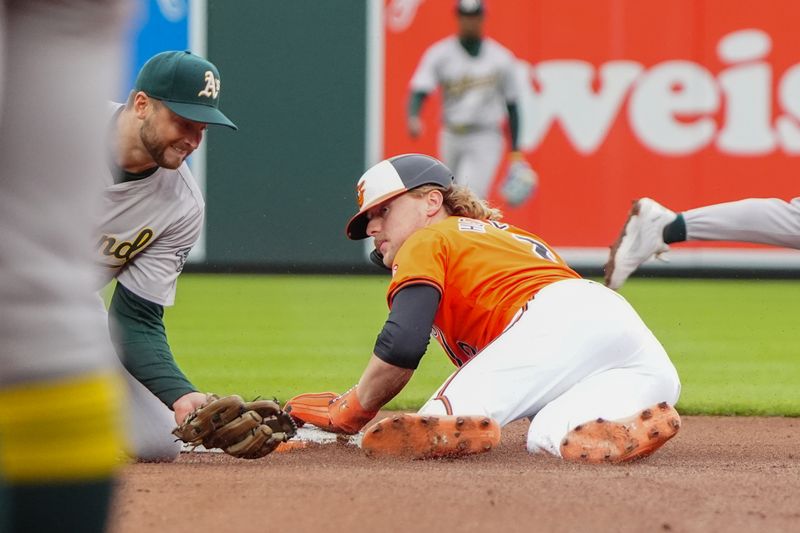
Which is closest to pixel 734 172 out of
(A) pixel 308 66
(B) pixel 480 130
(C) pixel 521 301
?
(B) pixel 480 130

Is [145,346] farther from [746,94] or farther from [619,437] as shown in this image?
[746,94]

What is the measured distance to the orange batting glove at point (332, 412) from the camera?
→ 3.60m

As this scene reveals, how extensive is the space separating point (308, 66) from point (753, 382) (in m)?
6.74

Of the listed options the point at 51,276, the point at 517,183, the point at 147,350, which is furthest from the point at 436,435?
the point at 517,183

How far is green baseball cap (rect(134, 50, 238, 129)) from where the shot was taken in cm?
366

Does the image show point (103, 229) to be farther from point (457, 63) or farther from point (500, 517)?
point (457, 63)

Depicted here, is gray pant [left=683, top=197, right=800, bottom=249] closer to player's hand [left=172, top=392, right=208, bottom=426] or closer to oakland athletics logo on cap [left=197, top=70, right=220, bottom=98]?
oakland athletics logo on cap [left=197, top=70, right=220, bottom=98]

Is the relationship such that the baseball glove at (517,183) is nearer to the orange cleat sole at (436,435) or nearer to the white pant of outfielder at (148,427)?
the white pant of outfielder at (148,427)

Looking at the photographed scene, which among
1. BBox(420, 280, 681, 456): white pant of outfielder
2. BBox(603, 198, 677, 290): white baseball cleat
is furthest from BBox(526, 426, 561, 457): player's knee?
Result: BBox(603, 198, 677, 290): white baseball cleat

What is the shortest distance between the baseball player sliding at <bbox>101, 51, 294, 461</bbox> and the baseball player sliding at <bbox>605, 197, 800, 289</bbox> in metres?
1.59

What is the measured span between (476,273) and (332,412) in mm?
594

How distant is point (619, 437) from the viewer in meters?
3.20

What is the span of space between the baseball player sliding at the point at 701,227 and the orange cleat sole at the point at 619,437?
1.29 m

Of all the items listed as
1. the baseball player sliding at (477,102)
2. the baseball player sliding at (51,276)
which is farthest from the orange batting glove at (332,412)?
the baseball player sliding at (477,102)
